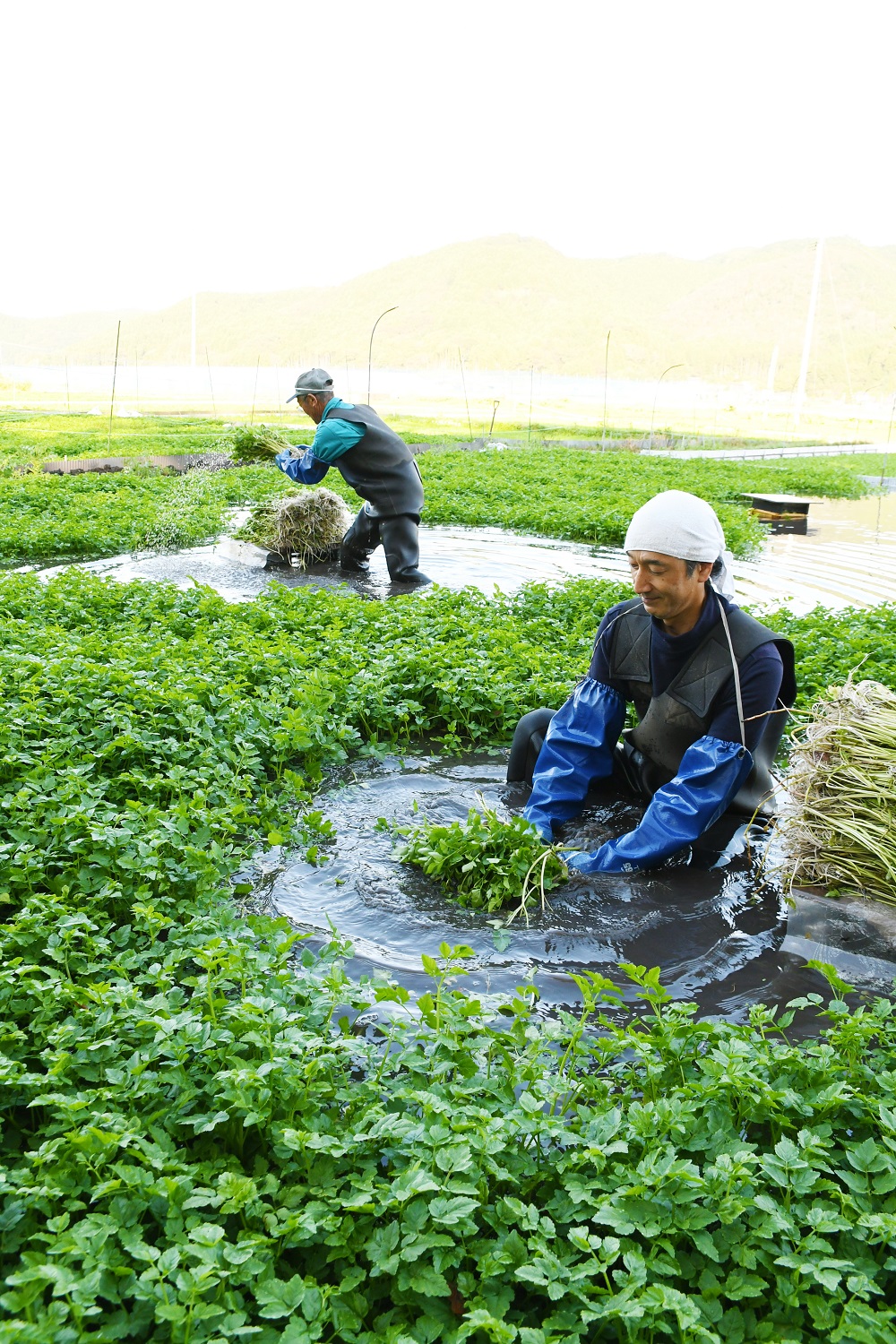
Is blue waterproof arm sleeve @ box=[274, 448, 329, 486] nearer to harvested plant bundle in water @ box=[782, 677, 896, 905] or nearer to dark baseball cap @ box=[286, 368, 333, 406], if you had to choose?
dark baseball cap @ box=[286, 368, 333, 406]

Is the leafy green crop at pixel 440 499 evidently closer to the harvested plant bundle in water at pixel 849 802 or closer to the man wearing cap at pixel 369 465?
the man wearing cap at pixel 369 465

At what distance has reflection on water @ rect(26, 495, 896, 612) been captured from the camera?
9.29 metres

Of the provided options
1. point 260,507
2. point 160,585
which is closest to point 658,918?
point 160,585

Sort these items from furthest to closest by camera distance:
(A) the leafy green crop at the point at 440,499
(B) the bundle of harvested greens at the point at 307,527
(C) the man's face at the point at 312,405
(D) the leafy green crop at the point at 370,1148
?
(A) the leafy green crop at the point at 440,499 → (B) the bundle of harvested greens at the point at 307,527 → (C) the man's face at the point at 312,405 → (D) the leafy green crop at the point at 370,1148

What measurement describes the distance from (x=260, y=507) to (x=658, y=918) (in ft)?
26.1

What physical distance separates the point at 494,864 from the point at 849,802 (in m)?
1.24

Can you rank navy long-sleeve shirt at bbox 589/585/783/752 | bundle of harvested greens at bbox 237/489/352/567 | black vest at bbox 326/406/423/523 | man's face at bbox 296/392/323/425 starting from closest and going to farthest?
navy long-sleeve shirt at bbox 589/585/783/752 → black vest at bbox 326/406/423/523 → man's face at bbox 296/392/323/425 → bundle of harvested greens at bbox 237/489/352/567

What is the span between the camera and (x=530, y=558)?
420 inches

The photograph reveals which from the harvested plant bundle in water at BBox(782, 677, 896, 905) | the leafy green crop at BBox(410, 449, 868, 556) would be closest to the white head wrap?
the harvested plant bundle in water at BBox(782, 677, 896, 905)

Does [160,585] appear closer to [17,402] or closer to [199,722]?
[199,722]

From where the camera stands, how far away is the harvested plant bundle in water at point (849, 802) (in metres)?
3.56

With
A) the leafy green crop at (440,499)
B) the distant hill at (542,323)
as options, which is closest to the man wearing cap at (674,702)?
the leafy green crop at (440,499)

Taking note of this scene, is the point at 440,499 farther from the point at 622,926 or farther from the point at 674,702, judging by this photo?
the point at 622,926

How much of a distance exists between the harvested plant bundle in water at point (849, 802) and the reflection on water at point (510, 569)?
477cm
